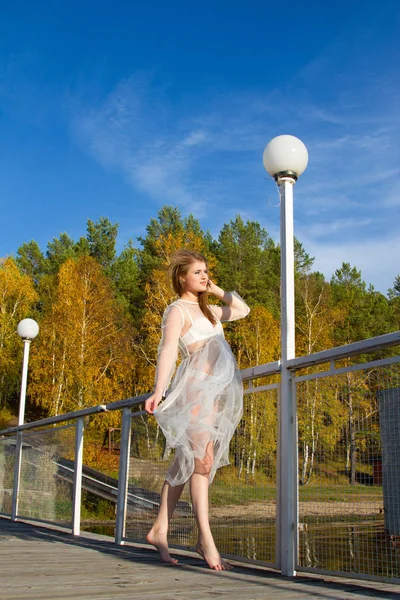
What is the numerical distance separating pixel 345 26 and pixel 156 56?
6667 mm

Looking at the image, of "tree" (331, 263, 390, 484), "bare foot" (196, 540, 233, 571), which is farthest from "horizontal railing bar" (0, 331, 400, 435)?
"tree" (331, 263, 390, 484)

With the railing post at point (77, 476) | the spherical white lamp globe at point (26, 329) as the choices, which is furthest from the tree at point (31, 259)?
the railing post at point (77, 476)

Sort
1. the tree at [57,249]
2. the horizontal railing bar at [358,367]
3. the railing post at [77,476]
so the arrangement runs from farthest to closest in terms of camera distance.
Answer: the tree at [57,249] < the railing post at [77,476] < the horizontal railing bar at [358,367]

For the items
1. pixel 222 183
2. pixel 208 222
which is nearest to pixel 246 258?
pixel 208 222

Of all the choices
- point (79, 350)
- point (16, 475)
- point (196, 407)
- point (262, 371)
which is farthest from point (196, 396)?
point (79, 350)

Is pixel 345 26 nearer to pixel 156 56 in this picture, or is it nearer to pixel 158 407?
pixel 156 56

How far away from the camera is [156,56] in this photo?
70.7 ft

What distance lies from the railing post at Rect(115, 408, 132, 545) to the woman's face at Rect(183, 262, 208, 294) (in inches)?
58.3

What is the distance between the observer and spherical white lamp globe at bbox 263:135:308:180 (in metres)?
3.35

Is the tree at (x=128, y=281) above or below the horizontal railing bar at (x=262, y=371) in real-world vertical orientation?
above

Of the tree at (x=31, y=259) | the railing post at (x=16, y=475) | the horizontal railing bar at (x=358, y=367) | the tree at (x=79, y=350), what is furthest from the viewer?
the tree at (x=31, y=259)

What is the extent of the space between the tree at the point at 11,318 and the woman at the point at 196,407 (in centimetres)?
2121

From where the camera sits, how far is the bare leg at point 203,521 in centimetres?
280

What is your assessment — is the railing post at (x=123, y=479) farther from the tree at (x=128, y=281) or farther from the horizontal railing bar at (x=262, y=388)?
the tree at (x=128, y=281)
